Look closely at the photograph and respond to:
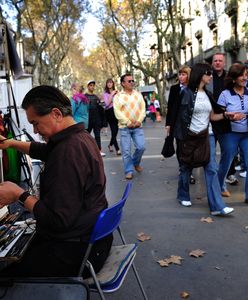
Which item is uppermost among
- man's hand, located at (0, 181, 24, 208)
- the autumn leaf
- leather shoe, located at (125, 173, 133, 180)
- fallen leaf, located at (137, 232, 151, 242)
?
man's hand, located at (0, 181, 24, 208)

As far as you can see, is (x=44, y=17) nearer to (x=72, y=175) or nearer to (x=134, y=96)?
(x=134, y=96)

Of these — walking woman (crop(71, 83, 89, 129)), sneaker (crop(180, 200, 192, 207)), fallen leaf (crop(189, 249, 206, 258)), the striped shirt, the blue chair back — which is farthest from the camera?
walking woman (crop(71, 83, 89, 129))

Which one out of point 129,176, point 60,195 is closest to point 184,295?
point 60,195

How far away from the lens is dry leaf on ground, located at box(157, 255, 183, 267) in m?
4.04

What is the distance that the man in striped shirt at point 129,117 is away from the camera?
7.81 meters

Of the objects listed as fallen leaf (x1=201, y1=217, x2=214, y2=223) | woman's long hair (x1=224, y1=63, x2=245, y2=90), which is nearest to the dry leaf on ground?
fallen leaf (x1=201, y1=217, x2=214, y2=223)

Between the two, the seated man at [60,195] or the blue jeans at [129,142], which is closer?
the seated man at [60,195]

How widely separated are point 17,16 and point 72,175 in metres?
21.2

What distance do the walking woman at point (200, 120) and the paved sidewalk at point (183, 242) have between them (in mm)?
259

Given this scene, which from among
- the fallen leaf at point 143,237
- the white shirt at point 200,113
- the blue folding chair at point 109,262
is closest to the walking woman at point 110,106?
the white shirt at point 200,113

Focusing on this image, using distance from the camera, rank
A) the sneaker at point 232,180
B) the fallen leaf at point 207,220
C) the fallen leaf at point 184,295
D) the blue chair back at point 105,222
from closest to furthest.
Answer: the blue chair back at point 105,222
the fallen leaf at point 184,295
the fallen leaf at point 207,220
the sneaker at point 232,180

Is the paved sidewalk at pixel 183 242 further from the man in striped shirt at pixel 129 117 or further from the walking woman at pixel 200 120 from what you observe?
the man in striped shirt at pixel 129 117

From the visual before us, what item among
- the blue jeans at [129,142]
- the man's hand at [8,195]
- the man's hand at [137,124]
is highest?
the man's hand at [8,195]

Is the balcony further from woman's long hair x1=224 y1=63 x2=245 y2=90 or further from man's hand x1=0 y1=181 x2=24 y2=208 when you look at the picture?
man's hand x1=0 y1=181 x2=24 y2=208
